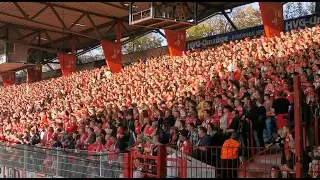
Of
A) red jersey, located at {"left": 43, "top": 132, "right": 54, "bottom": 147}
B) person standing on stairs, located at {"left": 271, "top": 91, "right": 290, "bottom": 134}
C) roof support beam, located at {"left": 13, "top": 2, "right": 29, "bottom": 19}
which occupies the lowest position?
red jersey, located at {"left": 43, "top": 132, "right": 54, "bottom": 147}

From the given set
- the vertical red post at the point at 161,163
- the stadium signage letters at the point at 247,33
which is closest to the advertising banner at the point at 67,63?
the stadium signage letters at the point at 247,33

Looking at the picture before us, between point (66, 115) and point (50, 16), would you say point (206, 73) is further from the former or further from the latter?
point (50, 16)

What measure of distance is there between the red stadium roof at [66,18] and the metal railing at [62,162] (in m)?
11.8

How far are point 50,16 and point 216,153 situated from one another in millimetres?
20756

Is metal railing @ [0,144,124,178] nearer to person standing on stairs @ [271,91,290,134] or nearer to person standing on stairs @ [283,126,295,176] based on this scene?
person standing on stairs @ [283,126,295,176]

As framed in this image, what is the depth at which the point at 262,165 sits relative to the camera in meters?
10.5

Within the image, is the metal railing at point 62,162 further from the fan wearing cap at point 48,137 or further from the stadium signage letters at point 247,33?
the stadium signage letters at point 247,33

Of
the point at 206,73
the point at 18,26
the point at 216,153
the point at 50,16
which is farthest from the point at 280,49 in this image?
the point at 18,26

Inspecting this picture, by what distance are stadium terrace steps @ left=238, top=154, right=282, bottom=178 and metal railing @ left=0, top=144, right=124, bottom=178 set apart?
259 centimetres

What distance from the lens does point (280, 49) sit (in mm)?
17703

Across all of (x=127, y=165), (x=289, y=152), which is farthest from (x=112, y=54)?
Result: (x=289, y=152)

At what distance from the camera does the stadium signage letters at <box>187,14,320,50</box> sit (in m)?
22.8

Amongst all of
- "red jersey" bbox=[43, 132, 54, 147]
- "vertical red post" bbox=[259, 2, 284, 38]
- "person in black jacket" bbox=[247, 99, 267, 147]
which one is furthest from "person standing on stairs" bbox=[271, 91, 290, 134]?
"vertical red post" bbox=[259, 2, 284, 38]

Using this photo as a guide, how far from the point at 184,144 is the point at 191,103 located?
3445mm
